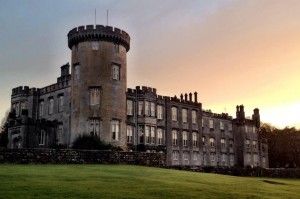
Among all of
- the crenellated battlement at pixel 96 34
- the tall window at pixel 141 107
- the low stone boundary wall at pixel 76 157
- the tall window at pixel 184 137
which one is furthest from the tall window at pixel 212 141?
the low stone boundary wall at pixel 76 157

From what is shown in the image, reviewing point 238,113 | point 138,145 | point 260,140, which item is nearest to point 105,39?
point 138,145

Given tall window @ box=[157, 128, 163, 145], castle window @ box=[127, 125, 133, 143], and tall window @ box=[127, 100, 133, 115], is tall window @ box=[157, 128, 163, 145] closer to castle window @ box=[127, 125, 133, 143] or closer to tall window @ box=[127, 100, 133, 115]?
castle window @ box=[127, 125, 133, 143]

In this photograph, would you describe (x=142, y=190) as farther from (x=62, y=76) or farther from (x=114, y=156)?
(x=62, y=76)

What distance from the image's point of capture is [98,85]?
47375 millimetres

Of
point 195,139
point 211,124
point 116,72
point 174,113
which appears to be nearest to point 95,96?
point 116,72

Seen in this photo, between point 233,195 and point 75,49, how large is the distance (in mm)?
33737

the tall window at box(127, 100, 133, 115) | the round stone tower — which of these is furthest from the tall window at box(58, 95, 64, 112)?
the tall window at box(127, 100, 133, 115)

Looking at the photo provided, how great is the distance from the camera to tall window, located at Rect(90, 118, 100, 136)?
46344 millimetres

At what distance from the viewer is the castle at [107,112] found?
47.4 meters

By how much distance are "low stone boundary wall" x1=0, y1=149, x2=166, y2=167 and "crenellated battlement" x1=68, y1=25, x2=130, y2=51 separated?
15.3 m

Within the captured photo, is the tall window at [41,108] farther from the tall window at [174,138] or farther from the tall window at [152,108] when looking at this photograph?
the tall window at [174,138]

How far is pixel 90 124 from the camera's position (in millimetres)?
46656

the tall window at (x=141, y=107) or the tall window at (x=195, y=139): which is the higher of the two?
the tall window at (x=141, y=107)

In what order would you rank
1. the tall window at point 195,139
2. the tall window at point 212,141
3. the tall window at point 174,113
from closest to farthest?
1. the tall window at point 174,113
2. the tall window at point 195,139
3. the tall window at point 212,141
